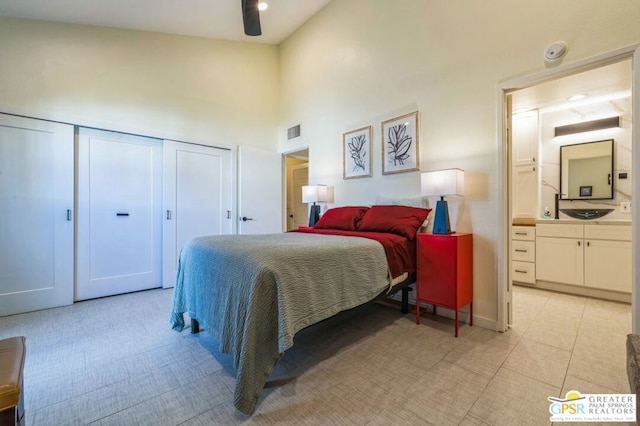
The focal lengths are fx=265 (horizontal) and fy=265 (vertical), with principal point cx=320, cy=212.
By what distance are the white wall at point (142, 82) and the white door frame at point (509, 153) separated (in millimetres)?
3503

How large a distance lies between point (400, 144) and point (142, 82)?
3311mm

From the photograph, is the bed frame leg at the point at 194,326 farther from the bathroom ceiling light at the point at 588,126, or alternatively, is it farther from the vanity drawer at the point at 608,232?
the bathroom ceiling light at the point at 588,126

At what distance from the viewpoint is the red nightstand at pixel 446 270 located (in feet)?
7.01

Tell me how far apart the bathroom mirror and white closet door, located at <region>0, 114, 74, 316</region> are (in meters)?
6.13

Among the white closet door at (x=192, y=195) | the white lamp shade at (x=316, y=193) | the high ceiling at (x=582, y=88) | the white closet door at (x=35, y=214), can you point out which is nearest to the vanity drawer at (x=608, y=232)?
the high ceiling at (x=582, y=88)

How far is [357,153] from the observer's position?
3385mm

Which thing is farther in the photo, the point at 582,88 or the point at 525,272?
the point at 525,272

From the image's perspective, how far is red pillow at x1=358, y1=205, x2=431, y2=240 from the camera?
244 cm

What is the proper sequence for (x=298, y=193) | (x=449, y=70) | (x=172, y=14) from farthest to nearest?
(x=298, y=193) < (x=172, y=14) < (x=449, y=70)

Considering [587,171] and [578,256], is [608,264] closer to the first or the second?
[578,256]

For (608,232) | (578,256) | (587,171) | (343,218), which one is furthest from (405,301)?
(587,171)

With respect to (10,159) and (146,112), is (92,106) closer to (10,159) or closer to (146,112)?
(146,112)

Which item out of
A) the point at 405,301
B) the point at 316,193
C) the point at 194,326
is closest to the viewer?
the point at 194,326

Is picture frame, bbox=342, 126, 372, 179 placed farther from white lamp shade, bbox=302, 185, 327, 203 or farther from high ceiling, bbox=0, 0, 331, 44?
high ceiling, bbox=0, 0, 331, 44
